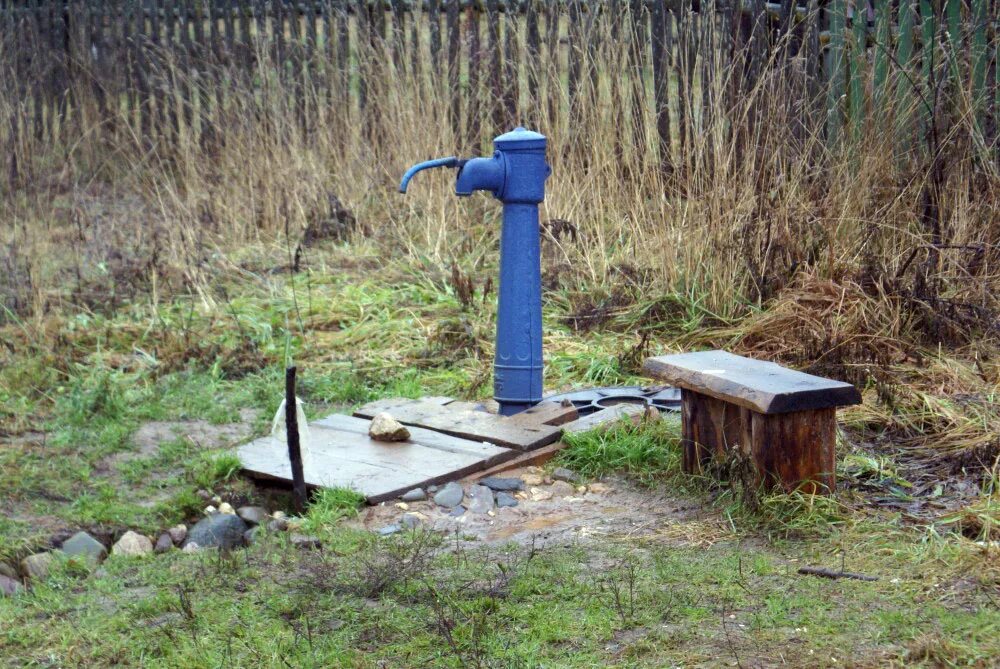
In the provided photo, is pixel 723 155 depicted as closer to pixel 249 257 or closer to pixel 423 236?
pixel 423 236

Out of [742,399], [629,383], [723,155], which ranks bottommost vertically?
[629,383]

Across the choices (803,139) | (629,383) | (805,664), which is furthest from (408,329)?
(805,664)

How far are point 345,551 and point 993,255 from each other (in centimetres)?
343

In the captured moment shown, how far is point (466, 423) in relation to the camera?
14.4ft

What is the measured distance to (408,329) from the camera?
579 cm

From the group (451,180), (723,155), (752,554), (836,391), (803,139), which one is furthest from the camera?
(451,180)

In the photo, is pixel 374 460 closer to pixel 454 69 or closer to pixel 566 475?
pixel 566 475

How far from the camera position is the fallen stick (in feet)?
9.57

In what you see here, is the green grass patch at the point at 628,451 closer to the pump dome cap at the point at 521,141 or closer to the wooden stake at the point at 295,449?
the wooden stake at the point at 295,449

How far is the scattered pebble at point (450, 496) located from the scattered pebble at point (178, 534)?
817 mm

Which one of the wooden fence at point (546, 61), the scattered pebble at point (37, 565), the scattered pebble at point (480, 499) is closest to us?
the scattered pebble at point (37, 565)

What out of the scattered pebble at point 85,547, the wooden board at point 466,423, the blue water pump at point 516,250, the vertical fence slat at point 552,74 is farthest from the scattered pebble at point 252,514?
the vertical fence slat at point 552,74

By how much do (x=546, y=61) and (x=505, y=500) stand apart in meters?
3.85

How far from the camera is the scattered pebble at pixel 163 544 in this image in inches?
140
